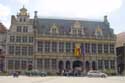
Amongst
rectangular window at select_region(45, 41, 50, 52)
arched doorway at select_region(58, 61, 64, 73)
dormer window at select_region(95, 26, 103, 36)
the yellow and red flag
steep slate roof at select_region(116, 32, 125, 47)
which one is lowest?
arched doorway at select_region(58, 61, 64, 73)

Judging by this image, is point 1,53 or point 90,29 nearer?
point 1,53

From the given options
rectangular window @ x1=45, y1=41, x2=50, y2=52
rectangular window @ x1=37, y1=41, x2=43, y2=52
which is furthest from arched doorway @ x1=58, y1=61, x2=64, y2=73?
rectangular window @ x1=37, y1=41, x2=43, y2=52

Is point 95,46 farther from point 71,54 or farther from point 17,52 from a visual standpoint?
point 17,52

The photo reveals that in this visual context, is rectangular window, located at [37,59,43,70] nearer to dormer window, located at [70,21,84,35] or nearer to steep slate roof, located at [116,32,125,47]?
dormer window, located at [70,21,84,35]

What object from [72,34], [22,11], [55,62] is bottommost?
[55,62]

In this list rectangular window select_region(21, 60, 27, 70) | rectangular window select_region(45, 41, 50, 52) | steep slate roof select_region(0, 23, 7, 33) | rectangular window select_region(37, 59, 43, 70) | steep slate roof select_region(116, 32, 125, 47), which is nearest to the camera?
rectangular window select_region(21, 60, 27, 70)

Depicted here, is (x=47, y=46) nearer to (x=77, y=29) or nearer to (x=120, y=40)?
(x=77, y=29)

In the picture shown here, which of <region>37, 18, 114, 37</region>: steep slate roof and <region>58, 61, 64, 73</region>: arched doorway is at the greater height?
<region>37, 18, 114, 37</region>: steep slate roof

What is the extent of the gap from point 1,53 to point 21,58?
14.0ft

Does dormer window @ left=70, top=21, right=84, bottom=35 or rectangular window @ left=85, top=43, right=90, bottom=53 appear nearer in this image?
rectangular window @ left=85, top=43, right=90, bottom=53

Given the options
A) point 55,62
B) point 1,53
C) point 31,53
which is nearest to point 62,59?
point 55,62

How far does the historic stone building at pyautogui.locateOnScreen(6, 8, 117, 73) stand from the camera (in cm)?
7244

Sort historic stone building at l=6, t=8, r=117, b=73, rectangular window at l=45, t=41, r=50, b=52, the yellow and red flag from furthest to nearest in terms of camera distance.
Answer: the yellow and red flag → rectangular window at l=45, t=41, r=50, b=52 → historic stone building at l=6, t=8, r=117, b=73

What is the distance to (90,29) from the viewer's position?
78.2 metres
